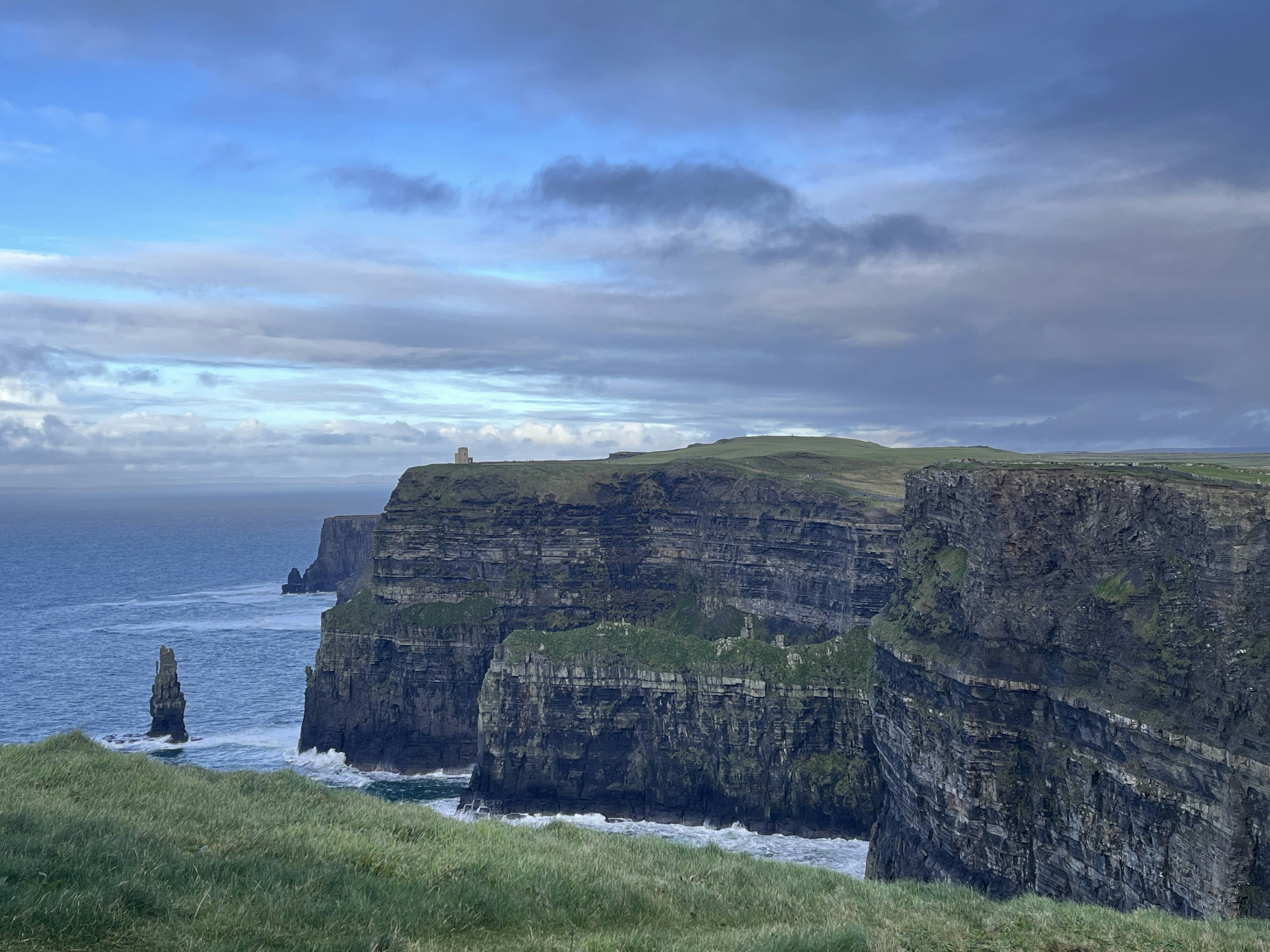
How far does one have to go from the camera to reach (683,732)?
74.1 metres

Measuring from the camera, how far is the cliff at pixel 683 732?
7019 cm

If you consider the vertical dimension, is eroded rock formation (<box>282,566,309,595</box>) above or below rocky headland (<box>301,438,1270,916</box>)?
below

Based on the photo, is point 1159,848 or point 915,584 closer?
point 1159,848

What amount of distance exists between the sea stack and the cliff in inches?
1234

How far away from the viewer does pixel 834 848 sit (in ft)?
216

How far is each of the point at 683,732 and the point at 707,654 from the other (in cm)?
641

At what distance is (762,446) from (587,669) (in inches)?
2814

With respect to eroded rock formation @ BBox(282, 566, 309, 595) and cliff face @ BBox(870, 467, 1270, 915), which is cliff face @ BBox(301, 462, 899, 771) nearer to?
cliff face @ BBox(870, 467, 1270, 915)

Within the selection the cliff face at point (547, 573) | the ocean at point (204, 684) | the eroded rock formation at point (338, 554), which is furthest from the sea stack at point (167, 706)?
the eroded rock formation at point (338, 554)

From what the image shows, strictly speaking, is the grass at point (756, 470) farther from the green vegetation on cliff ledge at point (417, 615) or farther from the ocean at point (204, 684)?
the ocean at point (204, 684)

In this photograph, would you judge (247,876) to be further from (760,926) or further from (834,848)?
(834,848)

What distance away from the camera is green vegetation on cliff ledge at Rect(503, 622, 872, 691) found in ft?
237

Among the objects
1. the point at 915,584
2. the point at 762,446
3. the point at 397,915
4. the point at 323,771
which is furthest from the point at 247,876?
the point at 762,446

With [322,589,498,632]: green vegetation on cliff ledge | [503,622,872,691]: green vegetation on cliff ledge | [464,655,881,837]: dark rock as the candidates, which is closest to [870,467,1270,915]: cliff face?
[464,655,881,837]: dark rock
